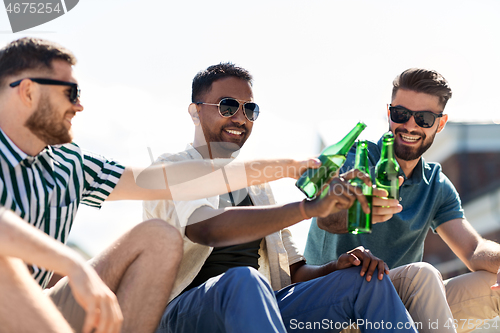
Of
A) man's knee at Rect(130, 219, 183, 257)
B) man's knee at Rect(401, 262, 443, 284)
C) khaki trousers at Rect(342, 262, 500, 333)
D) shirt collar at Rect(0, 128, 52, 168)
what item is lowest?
A: khaki trousers at Rect(342, 262, 500, 333)

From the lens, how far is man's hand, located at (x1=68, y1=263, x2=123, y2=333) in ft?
6.13

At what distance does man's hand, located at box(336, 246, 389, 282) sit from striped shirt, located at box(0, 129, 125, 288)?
146 centimetres

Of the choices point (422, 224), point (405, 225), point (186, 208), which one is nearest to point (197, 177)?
point (186, 208)

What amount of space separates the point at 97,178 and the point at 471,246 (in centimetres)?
291

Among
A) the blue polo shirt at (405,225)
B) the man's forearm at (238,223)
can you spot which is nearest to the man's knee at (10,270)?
the man's forearm at (238,223)

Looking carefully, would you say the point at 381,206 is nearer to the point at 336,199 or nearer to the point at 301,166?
the point at 336,199

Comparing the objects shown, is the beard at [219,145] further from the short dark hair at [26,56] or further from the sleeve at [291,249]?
the short dark hair at [26,56]

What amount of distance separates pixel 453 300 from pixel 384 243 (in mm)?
670

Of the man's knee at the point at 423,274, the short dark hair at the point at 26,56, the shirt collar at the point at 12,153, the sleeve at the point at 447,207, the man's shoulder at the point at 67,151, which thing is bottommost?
the man's knee at the point at 423,274

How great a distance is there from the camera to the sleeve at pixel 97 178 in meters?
2.79

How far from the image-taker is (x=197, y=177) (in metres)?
3.17

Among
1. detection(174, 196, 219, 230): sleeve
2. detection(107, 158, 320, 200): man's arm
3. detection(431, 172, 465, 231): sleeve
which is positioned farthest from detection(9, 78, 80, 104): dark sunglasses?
detection(431, 172, 465, 231): sleeve

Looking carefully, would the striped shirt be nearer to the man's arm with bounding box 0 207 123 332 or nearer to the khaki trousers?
the man's arm with bounding box 0 207 123 332

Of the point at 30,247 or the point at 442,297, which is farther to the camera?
the point at 442,297
